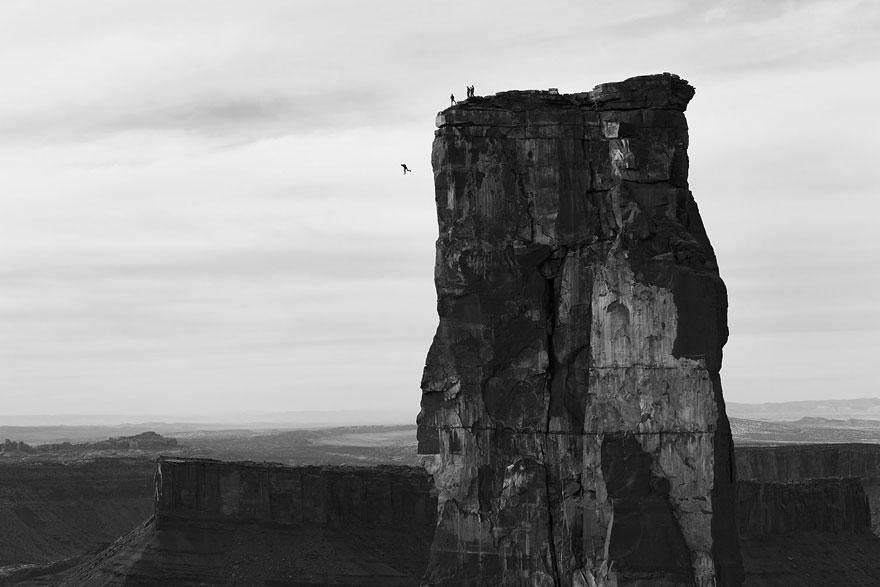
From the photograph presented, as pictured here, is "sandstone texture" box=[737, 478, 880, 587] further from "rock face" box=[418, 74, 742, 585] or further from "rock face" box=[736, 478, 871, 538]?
"rock face" box=[418, 74, 742, 585]

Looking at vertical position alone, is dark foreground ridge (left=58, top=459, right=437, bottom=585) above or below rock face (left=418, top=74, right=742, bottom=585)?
below

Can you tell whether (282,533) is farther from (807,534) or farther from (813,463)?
(813,463)

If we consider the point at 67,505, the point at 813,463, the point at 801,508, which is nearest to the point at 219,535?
the point at 801,508

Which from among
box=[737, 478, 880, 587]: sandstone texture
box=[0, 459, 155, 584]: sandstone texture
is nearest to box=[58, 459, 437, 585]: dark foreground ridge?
box=[737, 478, 880, 587]: sandstone texture

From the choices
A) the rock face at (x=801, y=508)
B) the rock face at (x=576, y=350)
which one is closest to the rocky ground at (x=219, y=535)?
the rock face at (x=801, y=508)

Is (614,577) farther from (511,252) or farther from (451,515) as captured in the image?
(511,252)

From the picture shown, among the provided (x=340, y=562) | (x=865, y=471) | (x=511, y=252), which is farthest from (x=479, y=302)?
(x=865, y=471)
